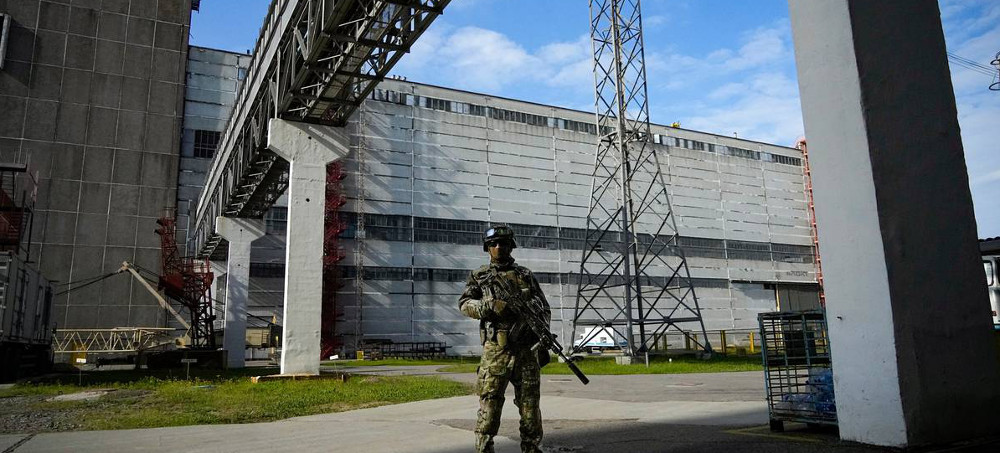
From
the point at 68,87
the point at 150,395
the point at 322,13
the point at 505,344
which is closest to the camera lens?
the point at 505,344

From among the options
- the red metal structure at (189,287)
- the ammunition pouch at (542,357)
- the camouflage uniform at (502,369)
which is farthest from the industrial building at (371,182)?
the camouflage uniform at (502,369)

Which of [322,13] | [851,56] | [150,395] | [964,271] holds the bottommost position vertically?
[150,395]

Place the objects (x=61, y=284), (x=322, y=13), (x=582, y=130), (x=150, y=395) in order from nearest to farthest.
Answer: (x=150, y=395) → (x=322, y=13) → (x=61, y=284) → (x=582, y=130)

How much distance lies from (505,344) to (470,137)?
37.7m

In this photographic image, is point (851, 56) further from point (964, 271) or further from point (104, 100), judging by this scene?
point (104, 100)

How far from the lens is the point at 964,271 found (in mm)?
4797

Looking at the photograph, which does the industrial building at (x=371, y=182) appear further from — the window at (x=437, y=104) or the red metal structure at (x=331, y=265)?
the red metal structure at (x=331, y=265)

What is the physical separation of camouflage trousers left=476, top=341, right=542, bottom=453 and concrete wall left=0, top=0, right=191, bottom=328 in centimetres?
3309

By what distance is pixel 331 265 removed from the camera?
1388 inches

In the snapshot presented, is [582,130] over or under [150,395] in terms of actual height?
over

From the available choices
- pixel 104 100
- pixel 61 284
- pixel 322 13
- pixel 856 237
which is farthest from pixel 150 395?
pixel 104 100

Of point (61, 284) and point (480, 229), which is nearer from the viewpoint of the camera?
point (61, 284)

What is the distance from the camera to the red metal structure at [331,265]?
3462 cm

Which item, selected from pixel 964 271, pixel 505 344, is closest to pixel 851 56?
pixel 964 271
